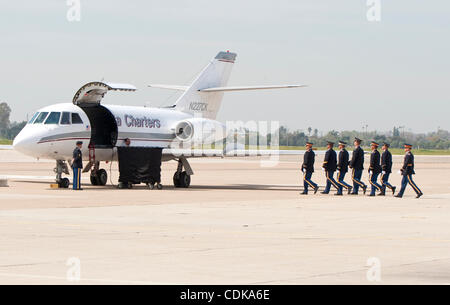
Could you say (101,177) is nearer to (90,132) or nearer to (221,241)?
(90,132)

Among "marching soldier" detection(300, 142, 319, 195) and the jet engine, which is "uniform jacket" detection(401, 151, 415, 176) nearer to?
"marching soldier" detection(300, 142, 319, 195)

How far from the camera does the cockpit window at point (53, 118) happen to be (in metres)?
35.7

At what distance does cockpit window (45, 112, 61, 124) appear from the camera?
35.7 m

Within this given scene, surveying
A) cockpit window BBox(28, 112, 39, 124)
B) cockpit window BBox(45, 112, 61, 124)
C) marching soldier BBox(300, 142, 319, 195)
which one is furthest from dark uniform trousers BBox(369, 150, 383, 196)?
cockpit window BBox(28, 112, 39, 124)

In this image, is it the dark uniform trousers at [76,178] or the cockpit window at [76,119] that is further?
the cockpit window at [76,119]

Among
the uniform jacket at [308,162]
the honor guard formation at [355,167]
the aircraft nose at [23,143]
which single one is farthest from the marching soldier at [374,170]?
the aircraft nose at [23,143]

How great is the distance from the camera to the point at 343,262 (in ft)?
45.3

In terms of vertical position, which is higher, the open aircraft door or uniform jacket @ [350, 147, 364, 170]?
the open aircraft door

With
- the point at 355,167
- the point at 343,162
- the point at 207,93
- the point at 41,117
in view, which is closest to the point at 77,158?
the point at 41,117

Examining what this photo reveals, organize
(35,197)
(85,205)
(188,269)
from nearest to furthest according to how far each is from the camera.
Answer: (188,269) < (85,205) < (35,197)

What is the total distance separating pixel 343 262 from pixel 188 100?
1199 inches

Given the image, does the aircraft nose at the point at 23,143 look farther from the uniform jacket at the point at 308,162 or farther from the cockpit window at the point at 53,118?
the uniform jacket at the point at 308,162
